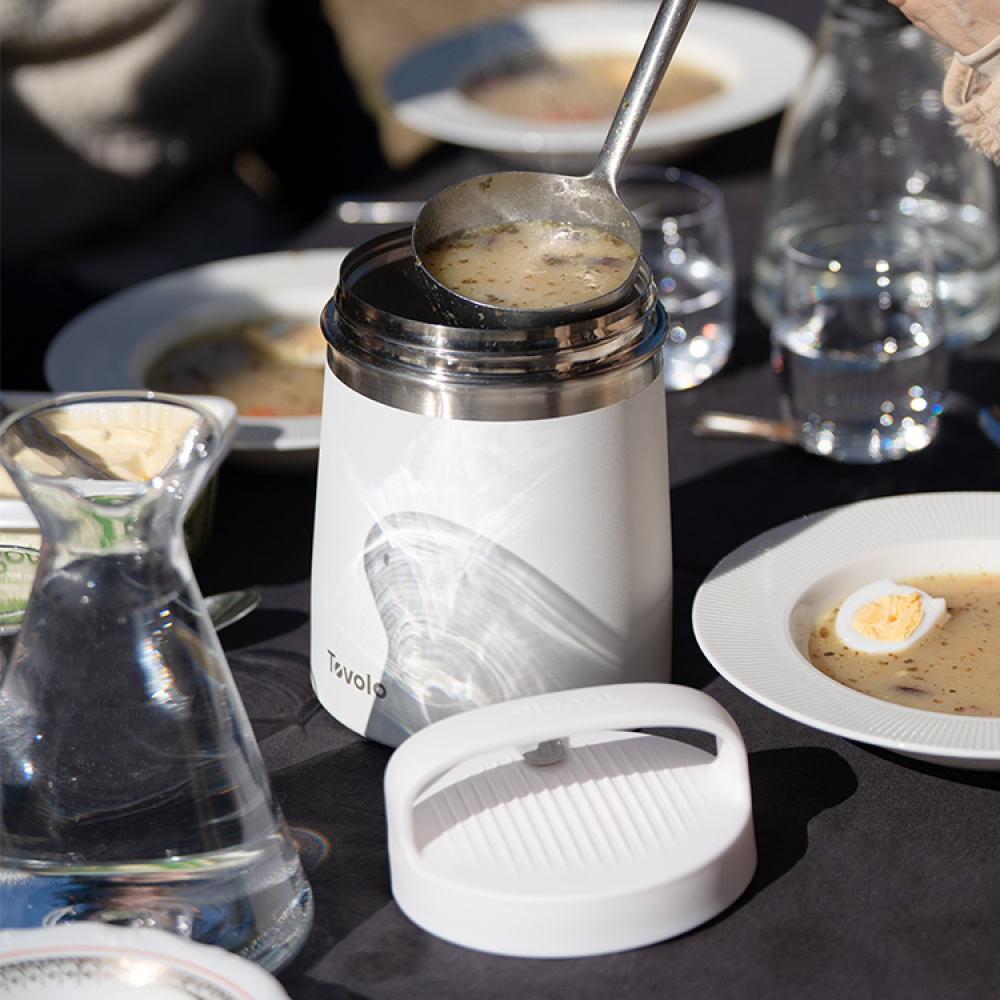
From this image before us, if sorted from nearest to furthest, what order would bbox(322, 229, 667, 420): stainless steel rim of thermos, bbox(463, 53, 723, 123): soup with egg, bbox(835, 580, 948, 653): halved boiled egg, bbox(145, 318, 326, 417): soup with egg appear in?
bbox(322, 229, 667, 420): stainless steel rim of thermos → bbox(835, 580, 948, 653): halved boiled egg → bbox(145, 318, 326, 417): soup with egg → bbox(463, 53, 723, 123): soup with egg

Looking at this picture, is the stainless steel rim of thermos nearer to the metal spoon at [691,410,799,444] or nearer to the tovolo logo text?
the tovolo logo text

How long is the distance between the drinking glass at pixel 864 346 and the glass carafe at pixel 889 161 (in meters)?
0.15

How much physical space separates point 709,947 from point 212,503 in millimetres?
493

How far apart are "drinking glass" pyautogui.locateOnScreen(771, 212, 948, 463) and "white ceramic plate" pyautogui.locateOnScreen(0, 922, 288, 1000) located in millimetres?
672

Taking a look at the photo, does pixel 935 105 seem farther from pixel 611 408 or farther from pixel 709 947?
pixel 709 947

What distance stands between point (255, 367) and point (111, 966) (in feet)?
2.54

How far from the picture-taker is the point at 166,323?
1.20 meters

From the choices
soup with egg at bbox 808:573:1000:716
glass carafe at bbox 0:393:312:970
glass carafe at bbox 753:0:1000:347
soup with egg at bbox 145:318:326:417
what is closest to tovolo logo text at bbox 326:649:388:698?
glass carafe at bbox 0:393:312:970

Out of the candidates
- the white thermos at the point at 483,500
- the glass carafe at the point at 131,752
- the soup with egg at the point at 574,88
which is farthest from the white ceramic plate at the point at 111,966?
the soup with egg at the point at 574,88

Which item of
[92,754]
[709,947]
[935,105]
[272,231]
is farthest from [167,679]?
[272,231]

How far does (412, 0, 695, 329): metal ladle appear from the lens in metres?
0.68

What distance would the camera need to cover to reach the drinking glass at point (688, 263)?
1.14 meters

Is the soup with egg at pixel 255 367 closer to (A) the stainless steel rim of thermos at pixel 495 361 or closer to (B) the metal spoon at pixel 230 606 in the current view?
(B) the metal spoon at pixel 230 606

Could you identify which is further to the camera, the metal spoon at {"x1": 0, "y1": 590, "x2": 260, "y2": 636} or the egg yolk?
the metal spoon at {"x1": 0, "y1": 590, "x2": 260, "y2": 636}
